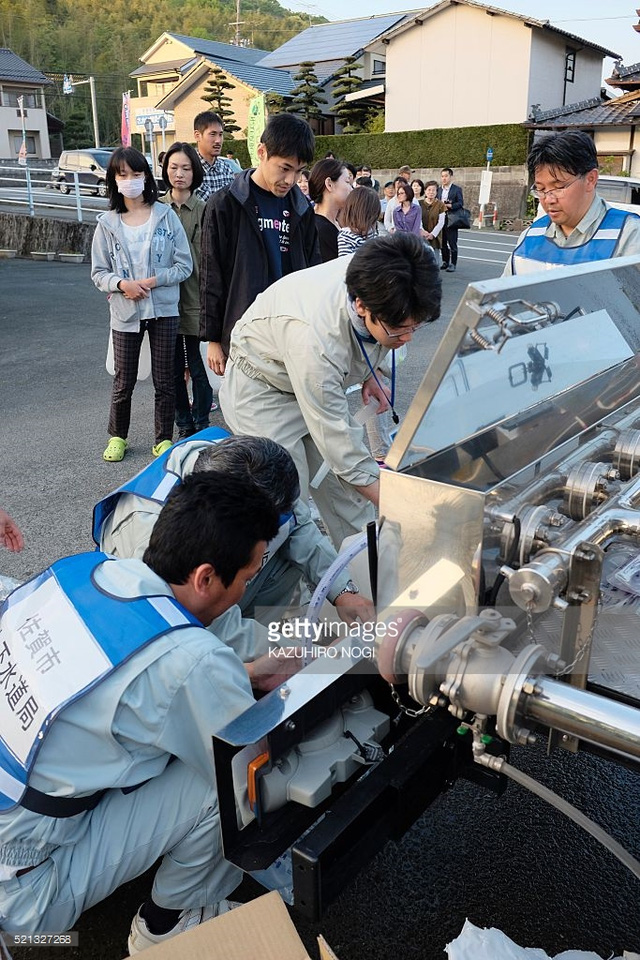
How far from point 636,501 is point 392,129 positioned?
Result: 3365 centimetres

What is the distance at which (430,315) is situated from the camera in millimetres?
2299

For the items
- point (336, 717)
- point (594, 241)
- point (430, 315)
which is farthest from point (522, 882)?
point (594, 241)

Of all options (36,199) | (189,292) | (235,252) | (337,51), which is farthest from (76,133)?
(235,252)

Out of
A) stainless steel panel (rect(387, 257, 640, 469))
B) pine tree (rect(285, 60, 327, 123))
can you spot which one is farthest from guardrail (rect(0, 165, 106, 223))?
stainless steel panel (rect(387, 257, 640, 469))

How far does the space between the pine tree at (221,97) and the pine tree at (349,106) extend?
4909 millimetres

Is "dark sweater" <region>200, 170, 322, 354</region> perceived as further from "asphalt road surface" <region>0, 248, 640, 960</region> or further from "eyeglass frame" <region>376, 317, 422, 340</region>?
"eyeglass frame" <region>376, 317, 422, 340</region>

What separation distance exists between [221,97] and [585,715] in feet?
128

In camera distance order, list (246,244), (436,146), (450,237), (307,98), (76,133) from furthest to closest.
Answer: (76,133) < (307,98) < (436,146) < (450,237) < (246,244)

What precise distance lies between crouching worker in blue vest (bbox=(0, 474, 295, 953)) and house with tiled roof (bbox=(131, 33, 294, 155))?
35.3m

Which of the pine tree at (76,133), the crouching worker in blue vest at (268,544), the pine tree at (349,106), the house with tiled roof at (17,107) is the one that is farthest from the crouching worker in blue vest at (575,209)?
the pine tree at (76,133)

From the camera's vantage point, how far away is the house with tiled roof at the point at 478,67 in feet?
92.5

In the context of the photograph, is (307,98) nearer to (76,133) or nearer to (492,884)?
(76,133)

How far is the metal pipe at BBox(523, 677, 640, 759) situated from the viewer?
45.7 inches

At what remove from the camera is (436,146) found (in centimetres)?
2775
